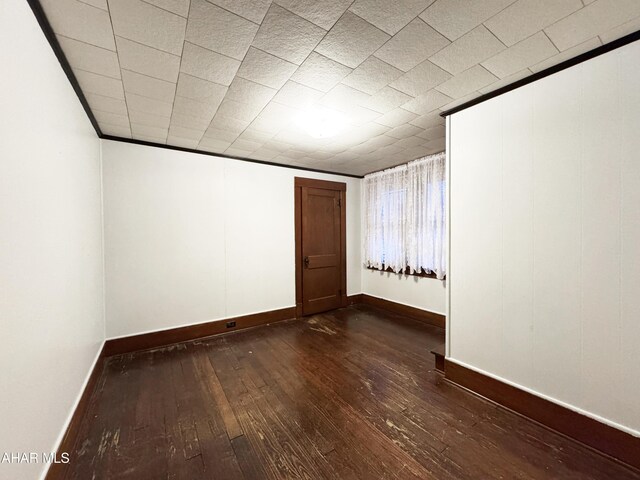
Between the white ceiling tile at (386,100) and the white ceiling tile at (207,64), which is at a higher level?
the white ceiling tile at (386,100)

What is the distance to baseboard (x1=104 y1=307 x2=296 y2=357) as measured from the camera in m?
2.83

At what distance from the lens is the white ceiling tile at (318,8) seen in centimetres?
121

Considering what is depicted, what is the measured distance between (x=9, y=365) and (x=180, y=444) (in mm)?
1149

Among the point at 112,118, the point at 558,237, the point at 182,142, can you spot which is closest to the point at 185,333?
the point at 182,142

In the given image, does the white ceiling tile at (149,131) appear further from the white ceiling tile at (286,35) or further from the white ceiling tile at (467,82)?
the white ceiling tile at (467,82)

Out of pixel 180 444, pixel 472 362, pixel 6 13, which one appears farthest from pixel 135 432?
pixel 472 362

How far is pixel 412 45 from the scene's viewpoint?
4.88 ft

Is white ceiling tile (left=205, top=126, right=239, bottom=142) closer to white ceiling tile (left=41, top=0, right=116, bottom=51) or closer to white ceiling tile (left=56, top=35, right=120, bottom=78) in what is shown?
white ceiling tile (left=56, top=35, right=120, bottom=78)

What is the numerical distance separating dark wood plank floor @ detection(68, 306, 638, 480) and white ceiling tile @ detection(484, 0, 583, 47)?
99.0 inches

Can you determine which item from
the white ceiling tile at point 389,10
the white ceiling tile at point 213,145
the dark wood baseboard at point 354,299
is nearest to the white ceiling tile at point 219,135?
the white ceiling tile at point 213,145

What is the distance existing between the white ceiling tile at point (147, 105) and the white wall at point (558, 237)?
2680 millimetres

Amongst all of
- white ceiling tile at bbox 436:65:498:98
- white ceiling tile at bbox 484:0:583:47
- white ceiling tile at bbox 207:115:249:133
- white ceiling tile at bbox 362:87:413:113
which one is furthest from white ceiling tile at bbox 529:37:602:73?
white ceiling tile at bbox 207:115:249:133

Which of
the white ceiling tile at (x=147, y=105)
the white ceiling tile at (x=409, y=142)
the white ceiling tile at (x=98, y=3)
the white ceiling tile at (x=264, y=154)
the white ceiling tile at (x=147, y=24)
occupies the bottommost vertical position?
the white ceiling tile at (x=98, y=3)

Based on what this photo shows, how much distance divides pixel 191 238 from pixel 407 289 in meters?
3.46
